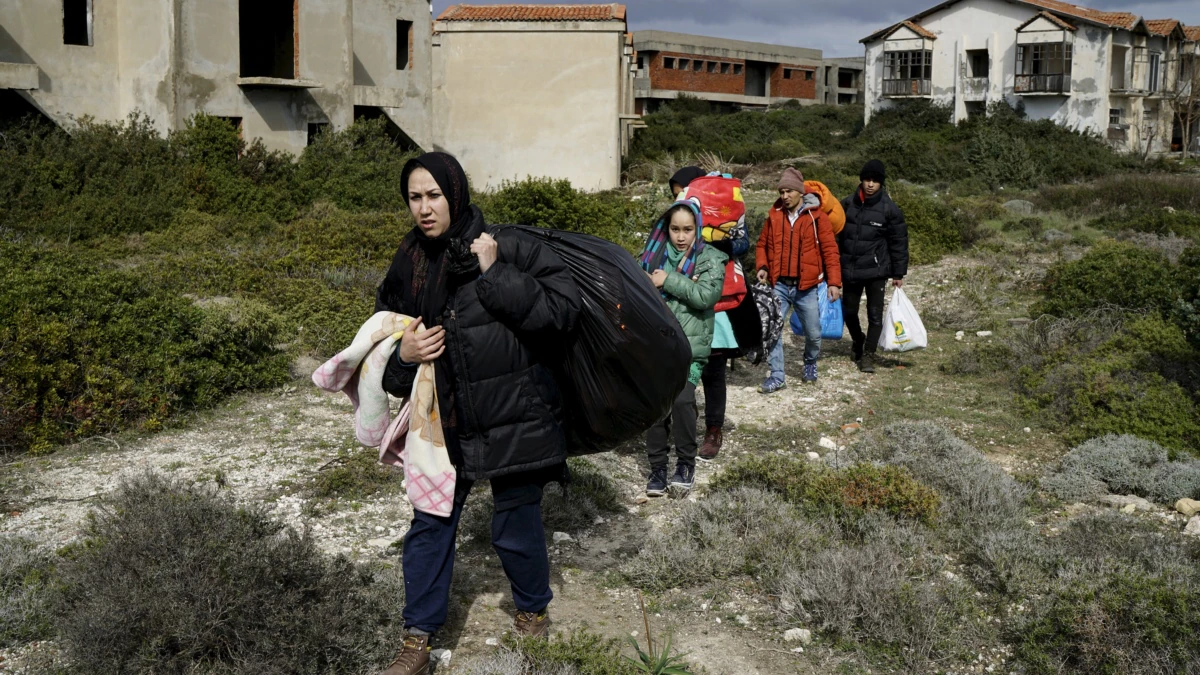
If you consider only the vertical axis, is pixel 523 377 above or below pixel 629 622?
above

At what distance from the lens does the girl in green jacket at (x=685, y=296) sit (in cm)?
565

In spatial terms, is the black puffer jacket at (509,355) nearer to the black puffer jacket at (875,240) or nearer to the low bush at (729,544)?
the low bush at (729,544)

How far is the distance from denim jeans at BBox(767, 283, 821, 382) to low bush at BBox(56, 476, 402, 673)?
5.07 metres

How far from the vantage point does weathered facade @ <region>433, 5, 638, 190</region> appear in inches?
1113

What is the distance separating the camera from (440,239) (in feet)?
11.6

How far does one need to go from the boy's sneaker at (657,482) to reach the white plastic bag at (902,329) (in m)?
4.05

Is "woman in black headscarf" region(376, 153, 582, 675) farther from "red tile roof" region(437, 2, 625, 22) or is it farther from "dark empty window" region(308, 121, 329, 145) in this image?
"red tile roof" region(437, 2, 625, 22)

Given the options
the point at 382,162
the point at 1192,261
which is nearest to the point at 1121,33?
the point at 382,162

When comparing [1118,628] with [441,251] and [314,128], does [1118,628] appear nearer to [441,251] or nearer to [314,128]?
[441,251]

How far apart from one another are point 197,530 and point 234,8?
17.9m

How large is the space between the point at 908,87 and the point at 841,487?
45.4m

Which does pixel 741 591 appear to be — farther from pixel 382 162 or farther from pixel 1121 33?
pixel 1121 33

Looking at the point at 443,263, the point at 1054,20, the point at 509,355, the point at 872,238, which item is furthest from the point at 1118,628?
the point at 1054,20

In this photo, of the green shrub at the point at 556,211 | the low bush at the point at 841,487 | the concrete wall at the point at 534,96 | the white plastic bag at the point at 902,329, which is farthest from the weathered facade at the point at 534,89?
the low bush at the point at 841,487
